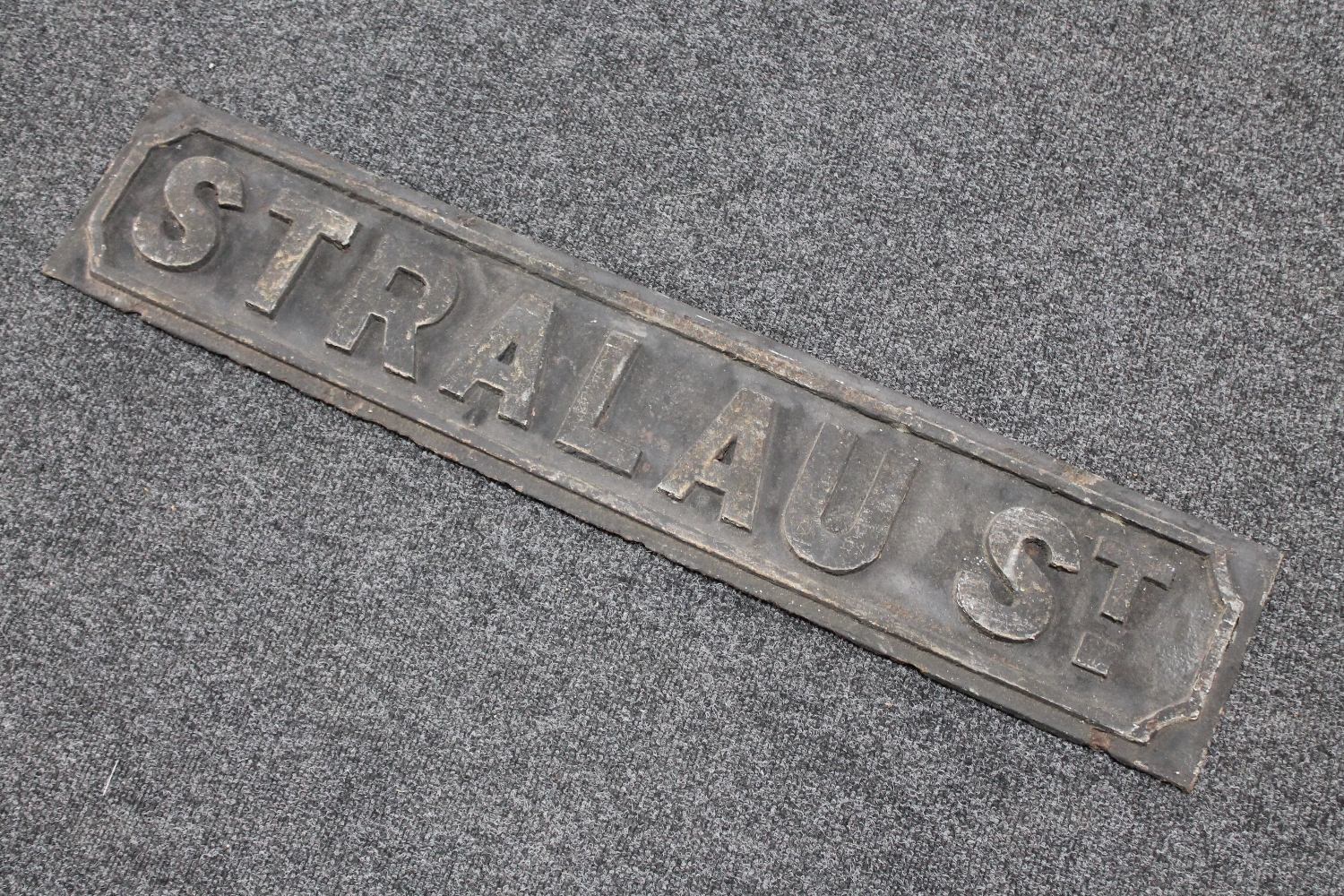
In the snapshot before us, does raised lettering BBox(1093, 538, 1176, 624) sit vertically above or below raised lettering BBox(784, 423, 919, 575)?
above

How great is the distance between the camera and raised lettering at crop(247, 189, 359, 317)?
141cm

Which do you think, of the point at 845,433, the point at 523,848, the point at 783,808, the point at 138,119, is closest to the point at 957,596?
the point at 845,433

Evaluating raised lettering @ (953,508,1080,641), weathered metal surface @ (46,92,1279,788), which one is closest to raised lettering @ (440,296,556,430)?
weathered metal surface @ (46,92,1279,788)

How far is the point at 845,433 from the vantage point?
138 centimetres

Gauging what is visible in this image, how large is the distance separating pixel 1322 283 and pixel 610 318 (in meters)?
1.19

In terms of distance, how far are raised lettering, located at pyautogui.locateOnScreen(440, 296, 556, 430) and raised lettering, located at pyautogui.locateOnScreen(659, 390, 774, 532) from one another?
258 mm

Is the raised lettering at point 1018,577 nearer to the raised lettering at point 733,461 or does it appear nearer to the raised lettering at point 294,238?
the raised lettering at point 733,461

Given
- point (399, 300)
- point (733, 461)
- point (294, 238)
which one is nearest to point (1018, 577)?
point (733, 461)

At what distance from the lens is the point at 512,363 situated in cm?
140

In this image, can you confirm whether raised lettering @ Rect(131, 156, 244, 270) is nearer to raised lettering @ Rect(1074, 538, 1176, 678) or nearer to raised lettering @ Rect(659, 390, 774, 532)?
raised lettering @ Rect(659, 390, 774, 532)

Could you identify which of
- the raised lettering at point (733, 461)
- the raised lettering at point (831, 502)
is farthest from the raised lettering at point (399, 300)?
the raised lettering at point (831, 502)

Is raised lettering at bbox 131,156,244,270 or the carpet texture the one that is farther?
raised lettering at bbox 131,156,244,270

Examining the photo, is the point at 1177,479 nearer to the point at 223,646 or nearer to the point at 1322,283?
the point at 1322,283

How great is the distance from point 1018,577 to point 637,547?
0.58 metres
